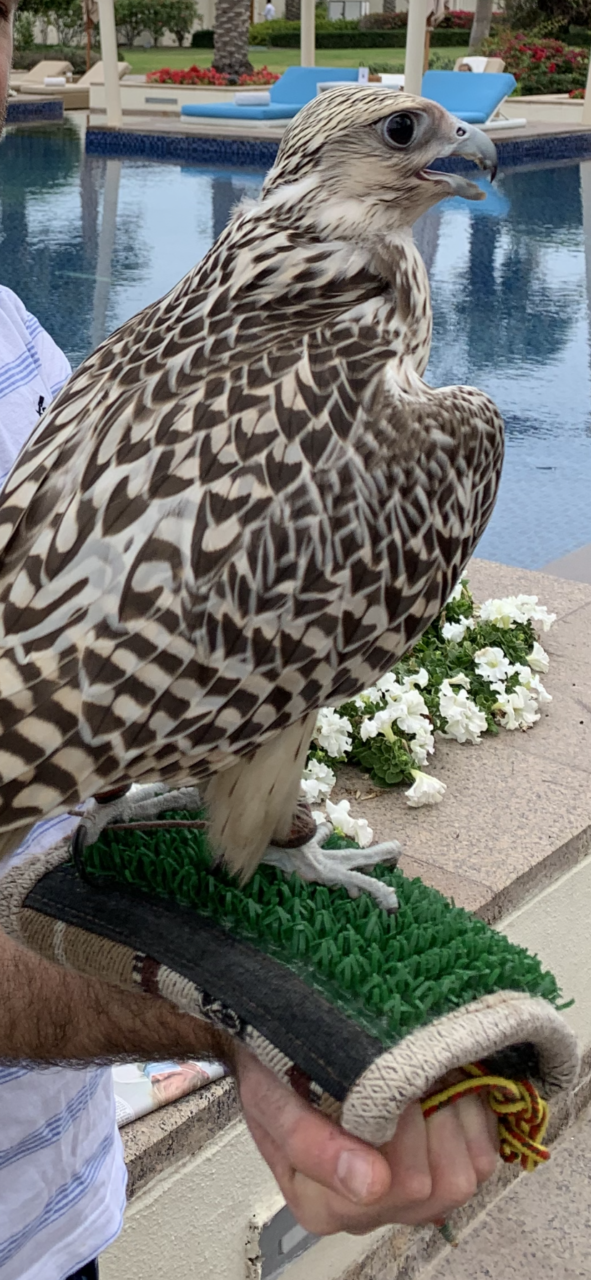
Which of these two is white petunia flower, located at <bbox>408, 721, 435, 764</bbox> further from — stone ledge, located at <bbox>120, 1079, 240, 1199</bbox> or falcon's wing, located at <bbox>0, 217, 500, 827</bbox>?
falcon's wing, located at <bbox>0, 217, 500, 827</bbox>

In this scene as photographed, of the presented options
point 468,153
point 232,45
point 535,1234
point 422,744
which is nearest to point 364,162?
point 468,153

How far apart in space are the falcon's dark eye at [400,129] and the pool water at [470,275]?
4326mm

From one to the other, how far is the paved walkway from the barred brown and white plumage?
2.10m

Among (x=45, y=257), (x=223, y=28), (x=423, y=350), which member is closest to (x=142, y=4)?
(x=223, y=28)

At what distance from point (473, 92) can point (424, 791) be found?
74.1ft

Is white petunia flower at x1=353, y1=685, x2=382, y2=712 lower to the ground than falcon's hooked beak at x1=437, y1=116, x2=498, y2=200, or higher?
lower

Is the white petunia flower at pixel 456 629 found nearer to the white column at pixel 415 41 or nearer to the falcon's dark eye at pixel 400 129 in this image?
the falcon's dark eye at pixel 400 129

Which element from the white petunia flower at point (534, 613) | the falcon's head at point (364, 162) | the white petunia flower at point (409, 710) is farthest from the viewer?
the white petunia flower at point (534, 613)

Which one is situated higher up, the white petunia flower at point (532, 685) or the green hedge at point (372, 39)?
the green hedge at point (372, 39)

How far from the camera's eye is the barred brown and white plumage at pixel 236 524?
1514 mm

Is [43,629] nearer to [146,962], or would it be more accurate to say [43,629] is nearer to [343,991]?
[146,962]

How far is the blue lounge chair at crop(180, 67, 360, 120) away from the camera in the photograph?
23188 millimetres

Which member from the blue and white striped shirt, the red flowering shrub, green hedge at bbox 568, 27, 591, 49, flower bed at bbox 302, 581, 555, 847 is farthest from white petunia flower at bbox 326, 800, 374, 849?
green hedge at bbox 568, 27, 591, 49

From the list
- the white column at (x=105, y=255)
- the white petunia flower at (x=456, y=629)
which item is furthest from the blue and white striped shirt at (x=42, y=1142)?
the white column at (x=105, y=255)
